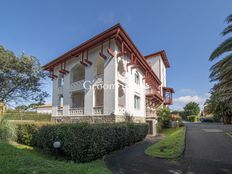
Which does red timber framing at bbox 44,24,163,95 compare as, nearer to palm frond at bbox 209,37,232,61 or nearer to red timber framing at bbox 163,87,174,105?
palm frond at bbox 209,37,232,61

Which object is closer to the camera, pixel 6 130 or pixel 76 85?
pixel 6 130

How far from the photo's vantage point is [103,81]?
16594 mm

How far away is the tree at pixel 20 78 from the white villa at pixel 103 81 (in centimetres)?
169

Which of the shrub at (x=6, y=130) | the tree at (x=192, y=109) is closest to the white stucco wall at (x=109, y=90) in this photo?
the shrub at (x=6, y=130)

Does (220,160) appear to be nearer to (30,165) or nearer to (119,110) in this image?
(30,165)

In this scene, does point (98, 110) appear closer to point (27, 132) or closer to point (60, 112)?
point (27, 132)

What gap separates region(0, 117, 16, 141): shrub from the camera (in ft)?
38.6

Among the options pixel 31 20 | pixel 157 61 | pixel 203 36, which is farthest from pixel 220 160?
pixel 157 61

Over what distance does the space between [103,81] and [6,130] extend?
8247 mm

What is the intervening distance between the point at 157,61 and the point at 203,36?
18.6m

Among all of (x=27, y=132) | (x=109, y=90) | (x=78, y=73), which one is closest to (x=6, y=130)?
(x=27, y=132)

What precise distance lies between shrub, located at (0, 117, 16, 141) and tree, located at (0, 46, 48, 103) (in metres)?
9.56

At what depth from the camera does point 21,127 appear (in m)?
13.6

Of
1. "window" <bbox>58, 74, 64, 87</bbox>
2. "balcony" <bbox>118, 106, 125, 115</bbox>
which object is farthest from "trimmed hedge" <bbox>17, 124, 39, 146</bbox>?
"window" <bbox>58, 74, 64, 87</bbox>
